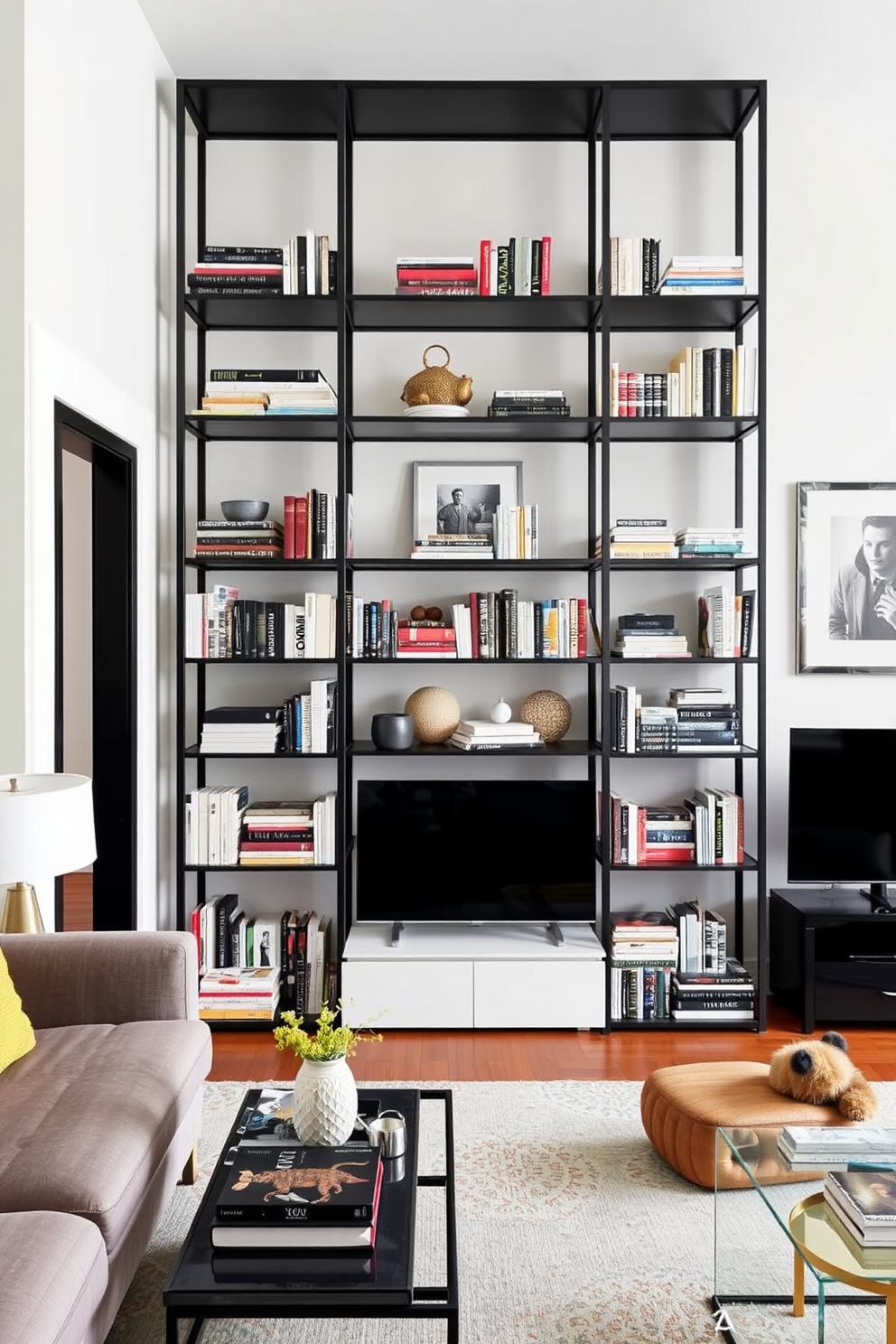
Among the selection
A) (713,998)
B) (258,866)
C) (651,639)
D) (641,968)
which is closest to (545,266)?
(651,639)

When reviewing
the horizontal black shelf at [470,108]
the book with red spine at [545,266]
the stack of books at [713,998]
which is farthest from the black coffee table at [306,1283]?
the horizontal black shelf at [470,108]

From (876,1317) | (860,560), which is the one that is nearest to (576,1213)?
(876,1317)

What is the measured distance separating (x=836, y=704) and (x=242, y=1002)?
2.48m

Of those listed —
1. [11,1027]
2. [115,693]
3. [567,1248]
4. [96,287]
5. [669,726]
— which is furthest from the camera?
[669,726]

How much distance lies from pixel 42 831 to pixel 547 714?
206cm

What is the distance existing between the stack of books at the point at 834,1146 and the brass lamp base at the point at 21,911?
68.5 inches

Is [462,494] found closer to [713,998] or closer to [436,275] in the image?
[436,275]

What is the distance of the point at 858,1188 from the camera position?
1.75 meters

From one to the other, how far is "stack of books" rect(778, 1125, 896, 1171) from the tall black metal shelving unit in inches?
64.1

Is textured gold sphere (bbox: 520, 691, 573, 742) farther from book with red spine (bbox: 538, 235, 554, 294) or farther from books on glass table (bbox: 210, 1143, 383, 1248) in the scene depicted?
books on glass table (bbox: 210, 1143, 383, 1248)

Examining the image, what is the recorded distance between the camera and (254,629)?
364 centimetres

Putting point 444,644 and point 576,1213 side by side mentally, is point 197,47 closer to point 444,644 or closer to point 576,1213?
point 444,644

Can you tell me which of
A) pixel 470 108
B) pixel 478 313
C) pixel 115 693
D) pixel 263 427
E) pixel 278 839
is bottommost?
pixel 278 839

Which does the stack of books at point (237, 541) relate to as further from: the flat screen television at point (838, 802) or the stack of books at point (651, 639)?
the flat screen television at point (838, 802)
